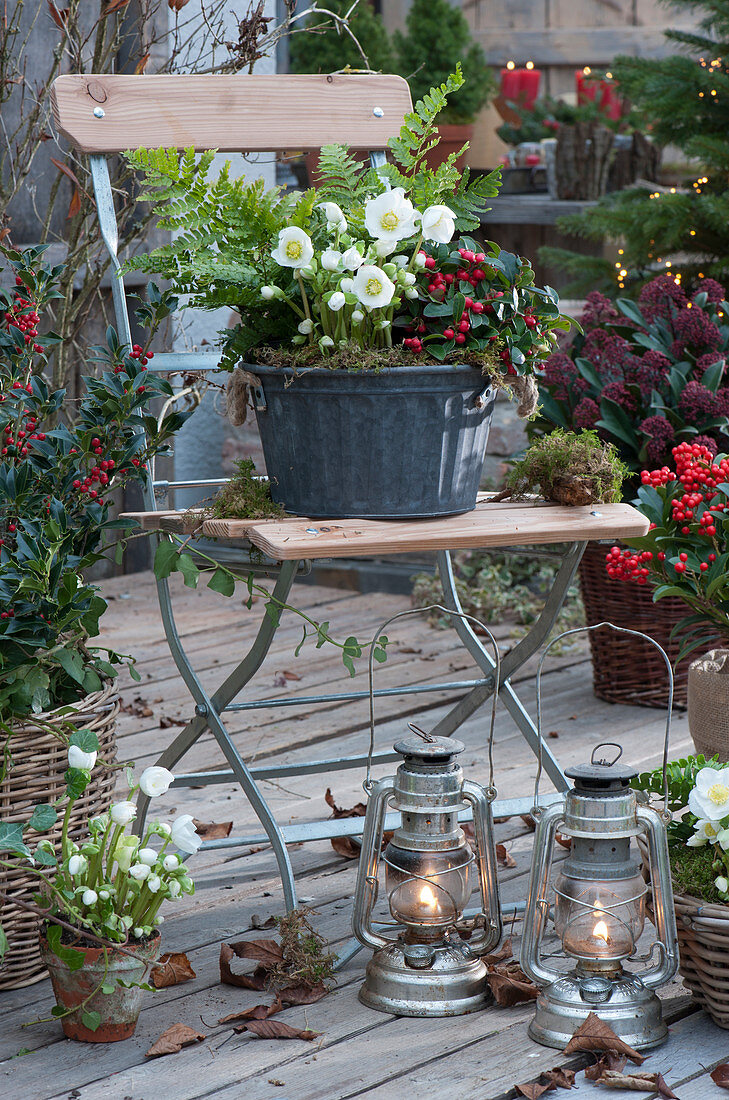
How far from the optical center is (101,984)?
1.66 metres

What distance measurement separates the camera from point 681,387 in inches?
114

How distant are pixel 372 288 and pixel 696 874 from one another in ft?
2.86

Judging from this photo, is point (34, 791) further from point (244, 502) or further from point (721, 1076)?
point (721, 1076)

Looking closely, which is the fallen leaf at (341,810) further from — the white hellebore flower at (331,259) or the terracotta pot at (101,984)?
the white hellebore flower at (331,259)

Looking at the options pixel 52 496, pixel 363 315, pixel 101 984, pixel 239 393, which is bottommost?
pixel 101 984

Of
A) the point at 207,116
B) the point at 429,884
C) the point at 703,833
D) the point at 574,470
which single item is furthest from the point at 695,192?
the point at 429,884

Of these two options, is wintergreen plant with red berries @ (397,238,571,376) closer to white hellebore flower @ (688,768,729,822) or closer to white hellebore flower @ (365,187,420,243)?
white hellebore flower @ (365,187,420,243)

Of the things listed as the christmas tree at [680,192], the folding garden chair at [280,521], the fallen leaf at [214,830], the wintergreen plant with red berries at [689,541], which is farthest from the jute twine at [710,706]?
the christmas tree at [680,192]

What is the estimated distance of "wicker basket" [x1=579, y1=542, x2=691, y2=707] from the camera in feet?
9.78

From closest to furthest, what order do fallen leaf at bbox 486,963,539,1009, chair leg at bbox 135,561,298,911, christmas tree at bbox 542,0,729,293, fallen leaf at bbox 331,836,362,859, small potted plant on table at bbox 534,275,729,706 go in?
fallen leaf at bbox 486,963,539,1009 → chair leg at bbox 135,561,298,911 → fallen leaf at bbox 331,836,362,859 → small potted plant on table at bbox 534,275,729,706 → christmas tree at bbox 542,0,729,293

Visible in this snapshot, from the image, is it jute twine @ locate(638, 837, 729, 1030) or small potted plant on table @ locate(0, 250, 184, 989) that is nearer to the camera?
jute twine @ locate(638, 837, 729, 1030)

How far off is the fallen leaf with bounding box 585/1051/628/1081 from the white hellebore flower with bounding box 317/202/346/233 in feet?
3.62

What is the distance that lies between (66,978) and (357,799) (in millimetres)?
934

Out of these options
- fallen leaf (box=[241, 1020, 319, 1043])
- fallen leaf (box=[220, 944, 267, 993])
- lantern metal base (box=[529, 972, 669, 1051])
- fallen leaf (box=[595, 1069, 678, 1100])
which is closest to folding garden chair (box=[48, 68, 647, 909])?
fallen leaf (box=[220, 944, 267, 993])
